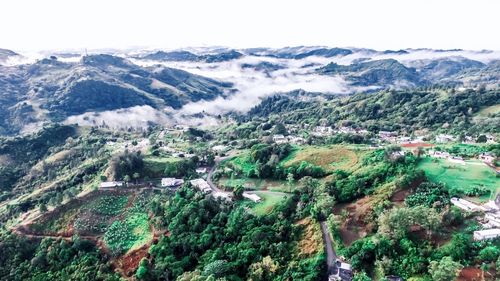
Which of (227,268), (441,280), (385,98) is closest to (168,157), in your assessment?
(227,268)

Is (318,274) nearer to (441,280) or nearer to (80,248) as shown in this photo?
(441,280)

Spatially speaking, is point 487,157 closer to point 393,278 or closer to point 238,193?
point 393,278

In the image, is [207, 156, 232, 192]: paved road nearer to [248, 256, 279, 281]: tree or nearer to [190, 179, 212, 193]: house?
[190, 179, 212, 193]: house

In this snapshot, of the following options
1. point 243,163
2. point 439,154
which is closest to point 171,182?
point 243,163

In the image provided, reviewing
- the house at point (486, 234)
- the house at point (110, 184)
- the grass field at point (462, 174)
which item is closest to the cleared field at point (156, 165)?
the house at point (110, 184)

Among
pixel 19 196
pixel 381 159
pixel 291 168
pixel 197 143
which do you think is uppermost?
pixel 381 159

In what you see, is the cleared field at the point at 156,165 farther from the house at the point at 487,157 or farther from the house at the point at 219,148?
the house at the point at 487,157
